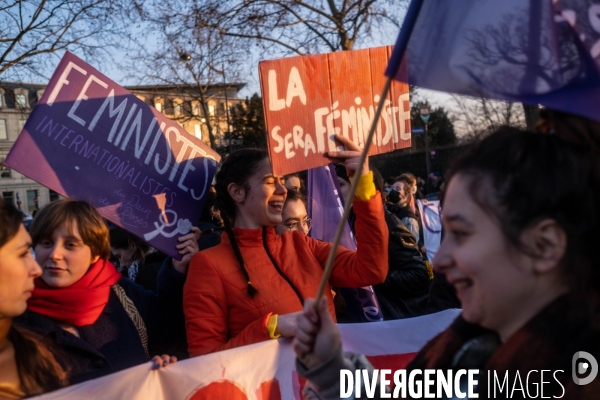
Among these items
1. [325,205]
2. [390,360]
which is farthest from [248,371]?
[325,205]

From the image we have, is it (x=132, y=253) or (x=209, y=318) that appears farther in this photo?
(x=132, y=253)

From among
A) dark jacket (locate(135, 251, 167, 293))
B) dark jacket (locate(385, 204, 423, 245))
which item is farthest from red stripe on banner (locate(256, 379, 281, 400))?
dark jacket (locate(385, 204, 423, 245))

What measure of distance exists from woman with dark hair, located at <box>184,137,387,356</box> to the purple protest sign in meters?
0.25

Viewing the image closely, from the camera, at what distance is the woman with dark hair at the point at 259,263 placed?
7.95 ft

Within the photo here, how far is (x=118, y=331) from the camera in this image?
2369 mm

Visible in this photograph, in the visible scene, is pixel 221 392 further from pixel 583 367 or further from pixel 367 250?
pixel 583 367

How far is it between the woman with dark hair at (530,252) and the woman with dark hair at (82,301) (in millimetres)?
1360

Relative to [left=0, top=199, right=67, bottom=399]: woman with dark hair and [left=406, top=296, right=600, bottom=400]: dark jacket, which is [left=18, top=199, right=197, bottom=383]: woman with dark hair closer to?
[left=0, top=199, right=67, bottom=399]: woman with dark hair

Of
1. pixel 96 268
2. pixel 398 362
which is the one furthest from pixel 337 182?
pixel 96 268

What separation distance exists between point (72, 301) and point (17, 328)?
0.30 m

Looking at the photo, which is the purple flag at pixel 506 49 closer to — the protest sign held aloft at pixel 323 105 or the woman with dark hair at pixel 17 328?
the protest sign held aloft at pixel 323 105

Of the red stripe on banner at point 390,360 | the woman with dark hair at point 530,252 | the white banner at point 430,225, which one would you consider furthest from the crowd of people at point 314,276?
the white banner at point 430,225

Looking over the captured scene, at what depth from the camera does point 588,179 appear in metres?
1.25

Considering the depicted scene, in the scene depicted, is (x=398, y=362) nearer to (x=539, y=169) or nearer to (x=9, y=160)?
(x=539, y=169)
